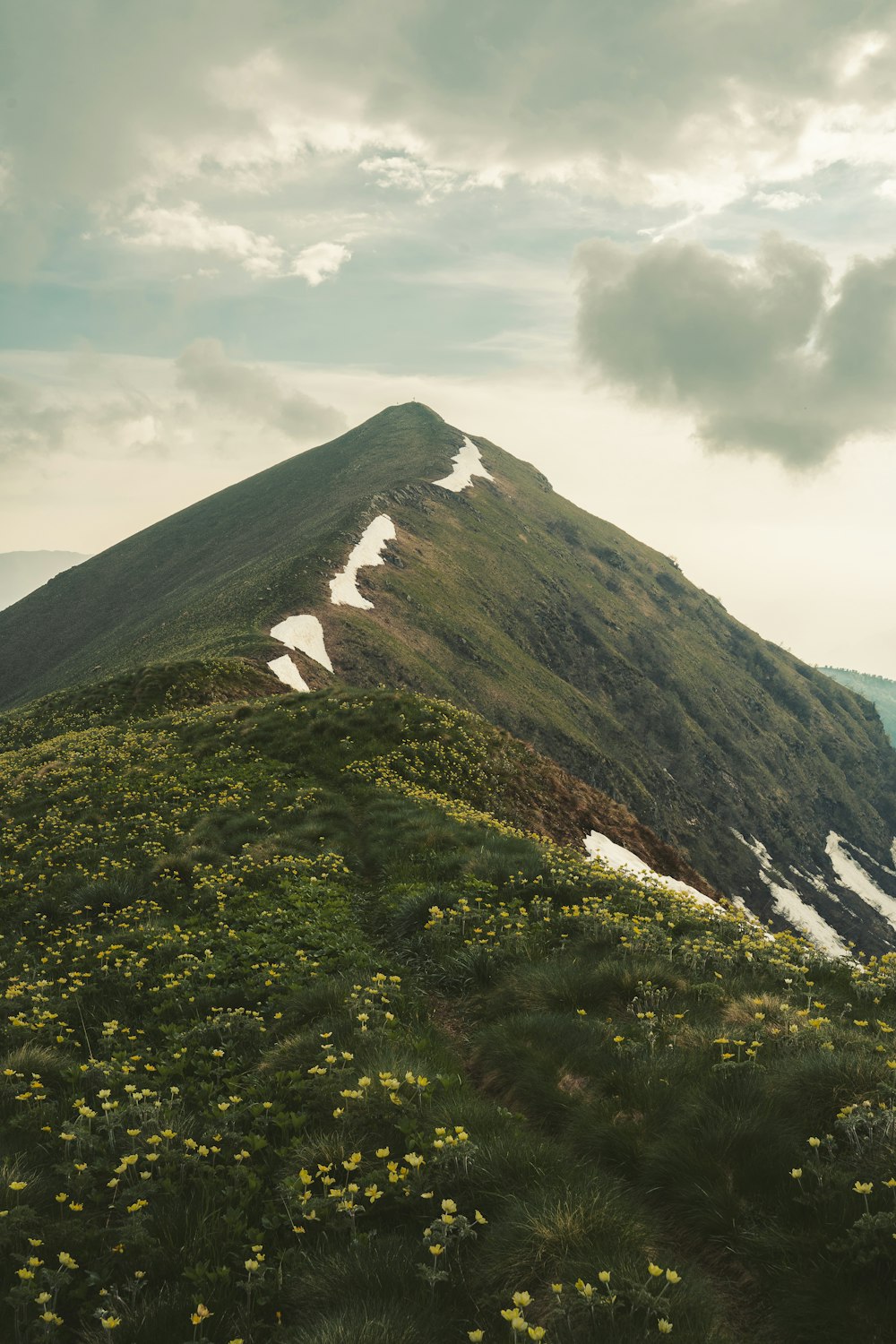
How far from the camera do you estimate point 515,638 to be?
95.9m

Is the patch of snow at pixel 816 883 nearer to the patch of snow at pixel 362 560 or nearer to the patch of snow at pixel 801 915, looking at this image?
the patch of snow at pixel 801 915

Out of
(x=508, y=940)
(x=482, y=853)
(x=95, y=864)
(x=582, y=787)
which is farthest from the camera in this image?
(x=582, y=787)

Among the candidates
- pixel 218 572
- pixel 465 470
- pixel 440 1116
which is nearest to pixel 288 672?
pixel 440 1116

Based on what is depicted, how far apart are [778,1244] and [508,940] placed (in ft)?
17.1

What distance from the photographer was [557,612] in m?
111

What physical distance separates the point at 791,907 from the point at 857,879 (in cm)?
3619

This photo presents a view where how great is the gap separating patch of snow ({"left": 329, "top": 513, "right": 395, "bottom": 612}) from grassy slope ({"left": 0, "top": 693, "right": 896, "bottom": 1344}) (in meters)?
49.3

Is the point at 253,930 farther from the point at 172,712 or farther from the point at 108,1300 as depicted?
the point at 172,712

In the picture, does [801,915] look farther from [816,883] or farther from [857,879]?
[857,879]

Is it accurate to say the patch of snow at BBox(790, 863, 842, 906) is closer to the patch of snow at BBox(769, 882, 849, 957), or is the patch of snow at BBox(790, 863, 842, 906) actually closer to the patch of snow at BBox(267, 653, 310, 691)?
the patch of snow at BBox(769, 882, 849, 957)

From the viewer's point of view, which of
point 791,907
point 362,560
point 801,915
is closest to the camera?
point 362,560

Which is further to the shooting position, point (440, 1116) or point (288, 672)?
point (288, 672)

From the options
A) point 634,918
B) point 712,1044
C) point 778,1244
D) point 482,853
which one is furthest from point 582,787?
point 778,1244

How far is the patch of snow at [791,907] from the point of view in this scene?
94875 mm
